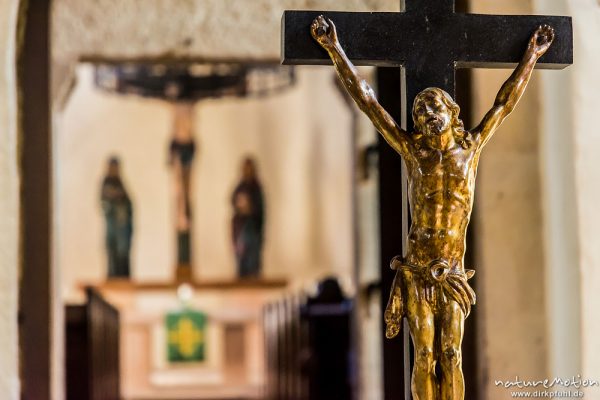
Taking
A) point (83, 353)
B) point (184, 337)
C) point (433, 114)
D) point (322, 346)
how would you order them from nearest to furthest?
point (433, 114) → point (83, 353) → point (322, 346) → point (184, 337)

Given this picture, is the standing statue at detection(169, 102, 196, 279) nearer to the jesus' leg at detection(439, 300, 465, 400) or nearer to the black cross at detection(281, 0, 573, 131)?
the black cross at detection(281, 0, 573, 131)

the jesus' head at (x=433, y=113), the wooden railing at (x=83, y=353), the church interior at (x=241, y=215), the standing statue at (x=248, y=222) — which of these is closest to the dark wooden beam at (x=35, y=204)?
the church interior at (x=241, y=215)

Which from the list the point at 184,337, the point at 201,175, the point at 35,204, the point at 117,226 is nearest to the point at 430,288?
the point at 35,204

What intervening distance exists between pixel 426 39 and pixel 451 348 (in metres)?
0.77

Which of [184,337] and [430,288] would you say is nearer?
[430,288]

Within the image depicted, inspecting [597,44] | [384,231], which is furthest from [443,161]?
[384,231]

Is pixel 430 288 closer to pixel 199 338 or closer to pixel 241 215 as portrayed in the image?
pixel 199 338

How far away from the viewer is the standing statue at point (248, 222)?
12867 millimetres

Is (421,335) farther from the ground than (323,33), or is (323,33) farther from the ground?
(323,33)

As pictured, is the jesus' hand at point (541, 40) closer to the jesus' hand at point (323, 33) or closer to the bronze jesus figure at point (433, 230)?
the bronze jesus figure at point (433, 230)

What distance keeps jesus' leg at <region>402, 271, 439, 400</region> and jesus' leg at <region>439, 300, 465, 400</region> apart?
24 mm

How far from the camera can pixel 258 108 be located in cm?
1352

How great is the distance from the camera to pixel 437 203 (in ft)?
9.68

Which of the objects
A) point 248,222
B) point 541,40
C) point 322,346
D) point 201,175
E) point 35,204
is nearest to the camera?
point 541,40
